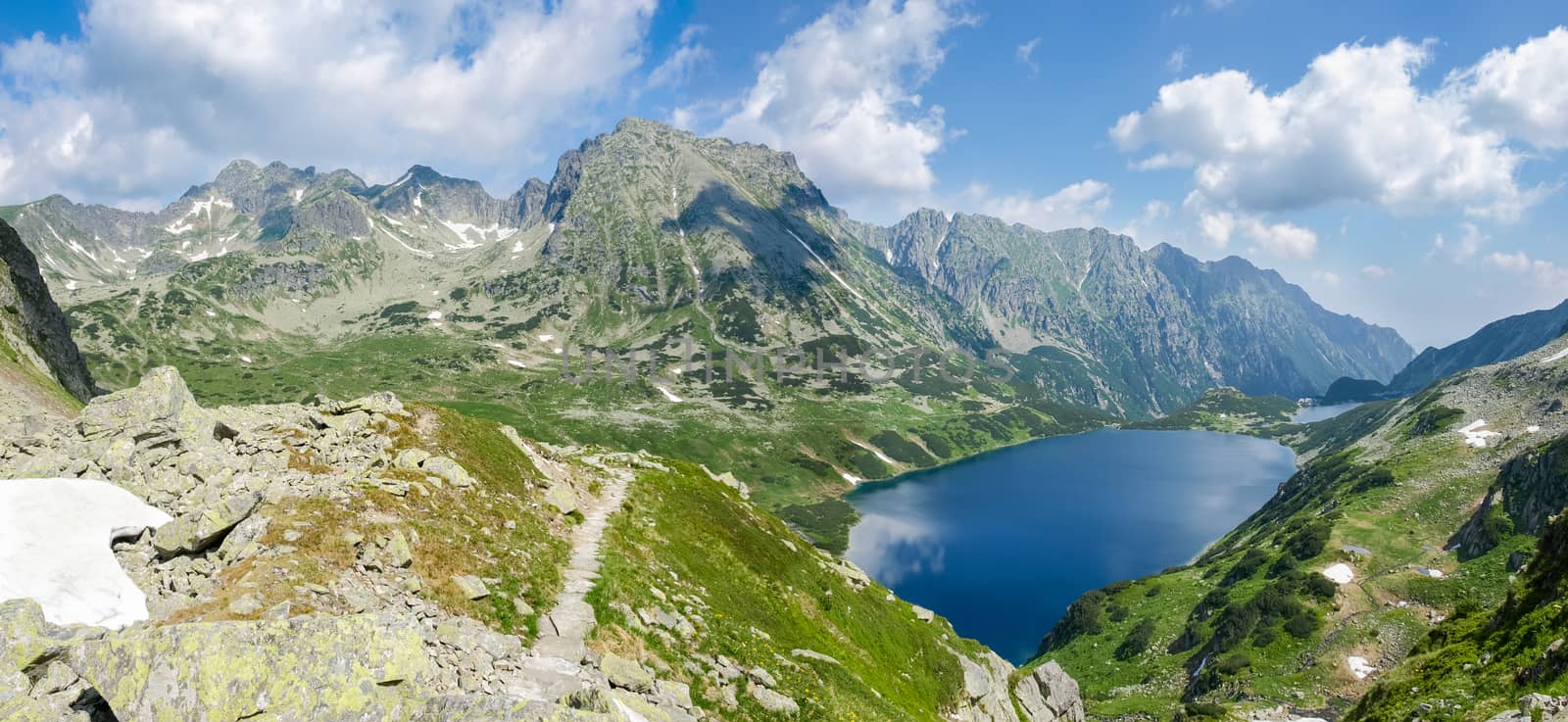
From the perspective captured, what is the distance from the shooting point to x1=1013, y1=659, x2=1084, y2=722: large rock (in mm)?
63500

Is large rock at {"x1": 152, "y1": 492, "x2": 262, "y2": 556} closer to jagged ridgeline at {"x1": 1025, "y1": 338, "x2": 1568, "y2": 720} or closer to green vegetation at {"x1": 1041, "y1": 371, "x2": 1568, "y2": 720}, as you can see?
jagged ridgeline at {"x1": 1025, "y1": 338, "x2": 1568, "y2": 720}

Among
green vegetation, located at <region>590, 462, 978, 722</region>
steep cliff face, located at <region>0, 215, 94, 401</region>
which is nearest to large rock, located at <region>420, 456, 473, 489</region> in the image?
green vegetation, located at <region>590, 462, 978, 722</region>

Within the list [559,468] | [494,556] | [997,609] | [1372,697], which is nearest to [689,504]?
[559,468]

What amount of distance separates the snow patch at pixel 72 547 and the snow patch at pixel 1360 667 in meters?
107

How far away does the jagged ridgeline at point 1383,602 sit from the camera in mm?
35469

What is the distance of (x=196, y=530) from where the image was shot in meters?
20.9

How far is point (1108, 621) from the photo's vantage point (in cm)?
12812

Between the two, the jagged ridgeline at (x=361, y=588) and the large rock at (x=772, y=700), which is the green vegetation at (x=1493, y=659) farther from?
the large rock at (x=772, y=700)

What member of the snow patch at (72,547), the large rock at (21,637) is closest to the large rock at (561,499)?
the snow patch at (72,547)

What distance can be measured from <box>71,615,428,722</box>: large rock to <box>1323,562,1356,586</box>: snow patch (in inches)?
5033

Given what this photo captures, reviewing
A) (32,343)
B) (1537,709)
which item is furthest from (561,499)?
(32,343)

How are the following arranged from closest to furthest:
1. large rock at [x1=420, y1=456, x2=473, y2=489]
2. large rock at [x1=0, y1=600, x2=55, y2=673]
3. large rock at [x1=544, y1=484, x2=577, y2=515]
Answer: large rock at [x1=0, y1=600, x2=55, y2=673], large rock at [x1=420, y1=456, x2=473, y2=489], large rock at [x1=544, y1=484, x2=577, y2=515]

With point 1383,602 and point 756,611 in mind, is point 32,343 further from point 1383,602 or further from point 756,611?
point 1383,602

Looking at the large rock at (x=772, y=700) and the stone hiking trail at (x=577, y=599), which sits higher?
the stone hiking trail at (x=577, y=599)
